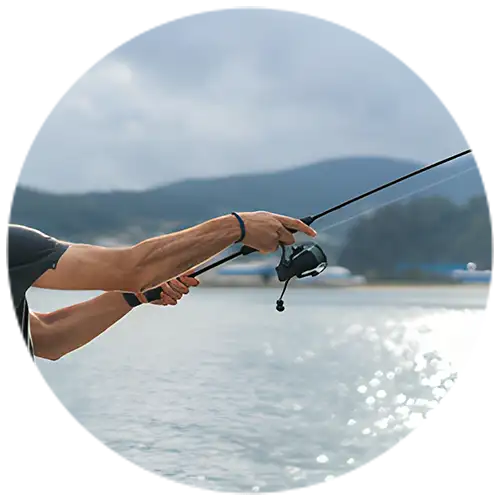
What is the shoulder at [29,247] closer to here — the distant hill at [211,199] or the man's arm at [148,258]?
the man's arm at [148,258]

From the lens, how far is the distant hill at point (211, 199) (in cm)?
273

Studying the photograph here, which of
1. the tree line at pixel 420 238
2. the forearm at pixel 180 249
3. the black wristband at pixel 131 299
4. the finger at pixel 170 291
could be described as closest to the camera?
the forearm at pixel 180 249

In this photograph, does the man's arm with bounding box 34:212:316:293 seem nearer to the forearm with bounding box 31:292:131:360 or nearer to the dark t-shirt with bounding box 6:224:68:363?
the dark t-shirt with bounding box 6:224:68:363

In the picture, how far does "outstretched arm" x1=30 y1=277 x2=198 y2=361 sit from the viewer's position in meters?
2.12

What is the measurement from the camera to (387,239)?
2.69 metres

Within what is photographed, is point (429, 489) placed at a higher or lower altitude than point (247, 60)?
lower

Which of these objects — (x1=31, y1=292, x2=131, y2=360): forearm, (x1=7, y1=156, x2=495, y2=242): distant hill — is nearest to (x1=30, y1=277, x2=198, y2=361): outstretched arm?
(x1=31, y1=292, x2=131, y2=360): forearm

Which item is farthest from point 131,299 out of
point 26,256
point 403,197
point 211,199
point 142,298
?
point 403,197

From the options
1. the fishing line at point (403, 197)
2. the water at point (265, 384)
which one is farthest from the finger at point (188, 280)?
the fishing line at point (403, 197)

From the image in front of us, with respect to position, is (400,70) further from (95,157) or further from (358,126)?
(95,157)

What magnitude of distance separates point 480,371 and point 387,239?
51 centimetres

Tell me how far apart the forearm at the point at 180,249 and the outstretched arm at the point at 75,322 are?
35 cm

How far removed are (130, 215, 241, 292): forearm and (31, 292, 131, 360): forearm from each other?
0.36 metres

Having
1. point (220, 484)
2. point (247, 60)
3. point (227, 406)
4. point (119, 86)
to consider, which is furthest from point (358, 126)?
point (220, 484)
